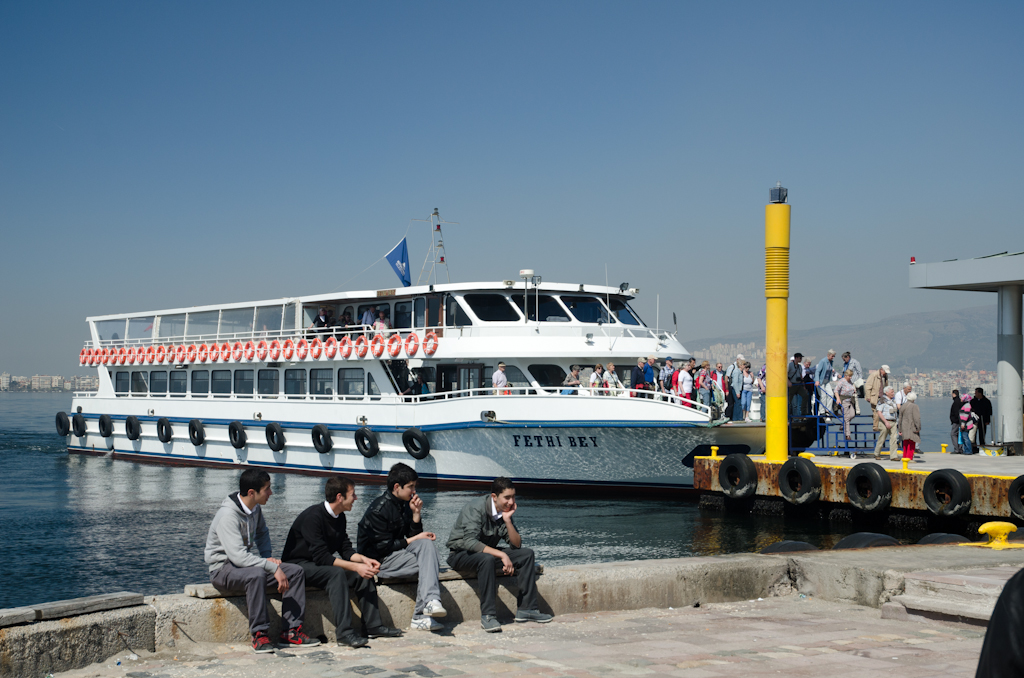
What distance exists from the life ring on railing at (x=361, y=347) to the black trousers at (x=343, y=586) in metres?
16.8

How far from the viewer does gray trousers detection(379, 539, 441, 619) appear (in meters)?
6.83

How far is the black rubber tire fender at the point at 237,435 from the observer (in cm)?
2703

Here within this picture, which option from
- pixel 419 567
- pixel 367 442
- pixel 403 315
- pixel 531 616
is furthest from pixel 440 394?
pixel 419 567

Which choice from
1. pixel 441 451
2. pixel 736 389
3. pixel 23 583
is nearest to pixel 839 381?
pixel 736 389

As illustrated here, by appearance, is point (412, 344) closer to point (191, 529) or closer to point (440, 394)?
point (440, 394)

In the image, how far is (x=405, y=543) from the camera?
7230 millimetres

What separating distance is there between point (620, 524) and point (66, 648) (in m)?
12.6

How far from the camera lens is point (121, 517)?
19.3 meters

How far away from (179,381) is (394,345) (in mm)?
10942

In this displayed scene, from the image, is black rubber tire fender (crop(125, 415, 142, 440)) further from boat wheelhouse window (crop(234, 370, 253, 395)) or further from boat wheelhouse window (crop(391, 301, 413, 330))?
boat wheelhouse window (crop(391, 301, 413, 330))

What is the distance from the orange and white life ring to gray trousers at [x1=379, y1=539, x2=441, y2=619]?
16.0m

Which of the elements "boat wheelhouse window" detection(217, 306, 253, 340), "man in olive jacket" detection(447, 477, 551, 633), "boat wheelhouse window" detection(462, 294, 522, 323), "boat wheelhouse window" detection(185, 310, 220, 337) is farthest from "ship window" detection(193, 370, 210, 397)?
"man in olive jacket" detection(447, 477, 551, 633)

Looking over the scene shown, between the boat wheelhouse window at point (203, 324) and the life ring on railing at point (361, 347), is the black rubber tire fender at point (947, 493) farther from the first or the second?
the boat wheelhouse window at point (203, 324)

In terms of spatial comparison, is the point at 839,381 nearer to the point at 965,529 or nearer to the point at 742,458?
the point at 742,458
